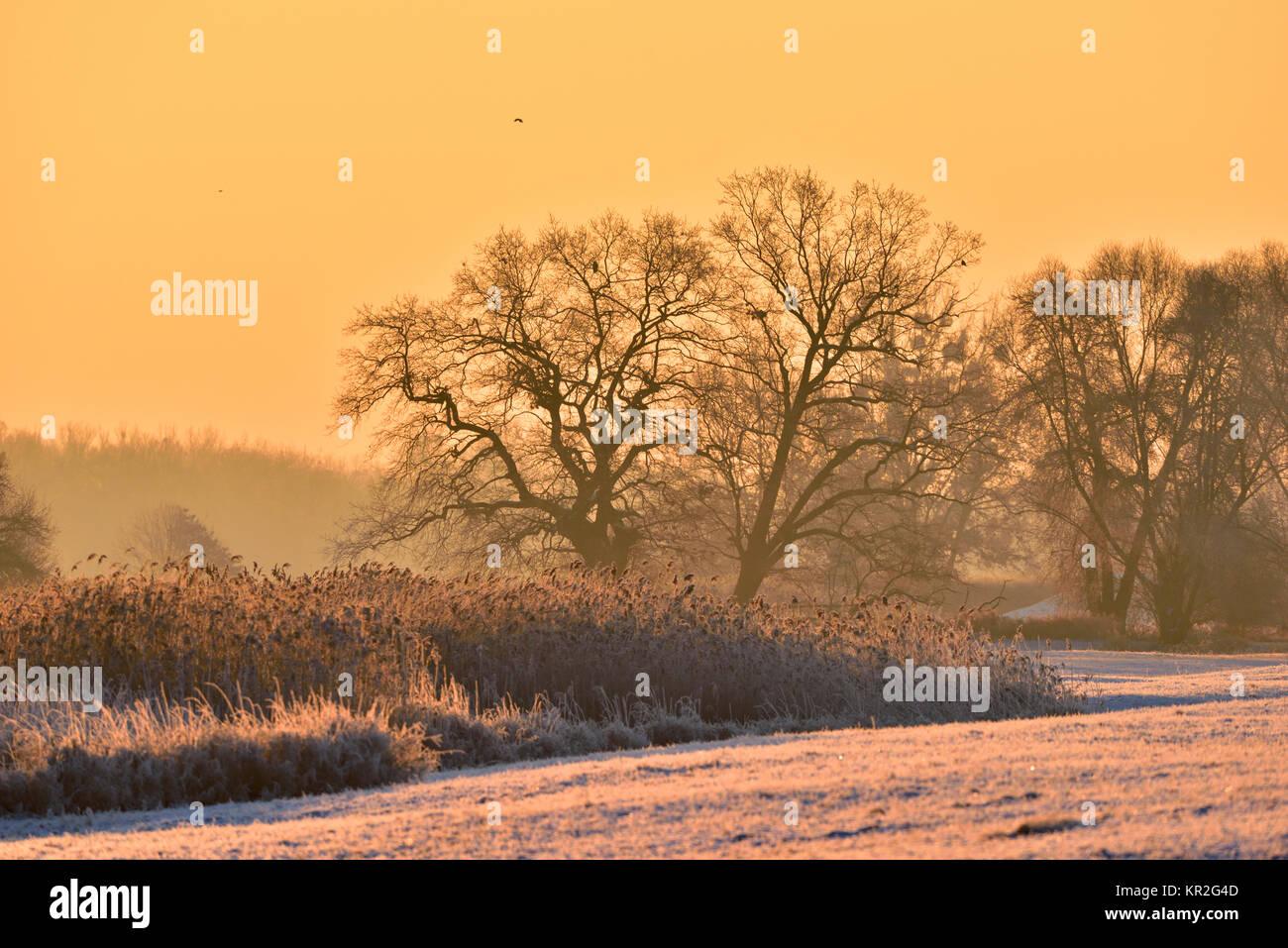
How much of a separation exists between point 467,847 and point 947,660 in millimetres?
12426

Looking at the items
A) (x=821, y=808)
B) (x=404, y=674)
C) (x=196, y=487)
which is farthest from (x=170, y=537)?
(x=821, y=808)

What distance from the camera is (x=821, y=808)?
6.62 m

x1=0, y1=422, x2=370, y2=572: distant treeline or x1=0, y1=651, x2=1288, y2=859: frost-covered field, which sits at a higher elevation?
x1=0, y1=422, x2=370, y2=572: distant treeline

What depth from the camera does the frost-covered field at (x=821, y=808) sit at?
5.78 m

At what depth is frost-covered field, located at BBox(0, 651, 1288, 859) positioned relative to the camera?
5.78m

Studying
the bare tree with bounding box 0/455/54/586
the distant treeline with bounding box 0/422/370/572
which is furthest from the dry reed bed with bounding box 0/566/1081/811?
the distant treeline with bounding box 0/422/370/572

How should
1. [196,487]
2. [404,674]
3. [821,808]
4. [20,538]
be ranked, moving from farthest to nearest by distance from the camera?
[196,487], [20,538], [404,674], [821,808]

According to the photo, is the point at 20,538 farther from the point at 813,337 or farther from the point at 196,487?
the point at 196,487

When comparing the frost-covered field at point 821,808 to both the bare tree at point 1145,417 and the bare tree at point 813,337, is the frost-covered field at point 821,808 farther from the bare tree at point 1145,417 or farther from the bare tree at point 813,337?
the bare tree at point 1145,417

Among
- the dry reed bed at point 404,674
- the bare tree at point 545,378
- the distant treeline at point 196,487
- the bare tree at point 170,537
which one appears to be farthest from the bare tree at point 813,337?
the distant treeline at point 196,487

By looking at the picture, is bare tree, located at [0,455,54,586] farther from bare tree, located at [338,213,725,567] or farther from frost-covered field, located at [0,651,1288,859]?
frost-covered field, located at [0,651,1288,859]

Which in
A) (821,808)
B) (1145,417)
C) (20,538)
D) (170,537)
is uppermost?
(1145,417)

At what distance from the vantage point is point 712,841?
5977 mm
